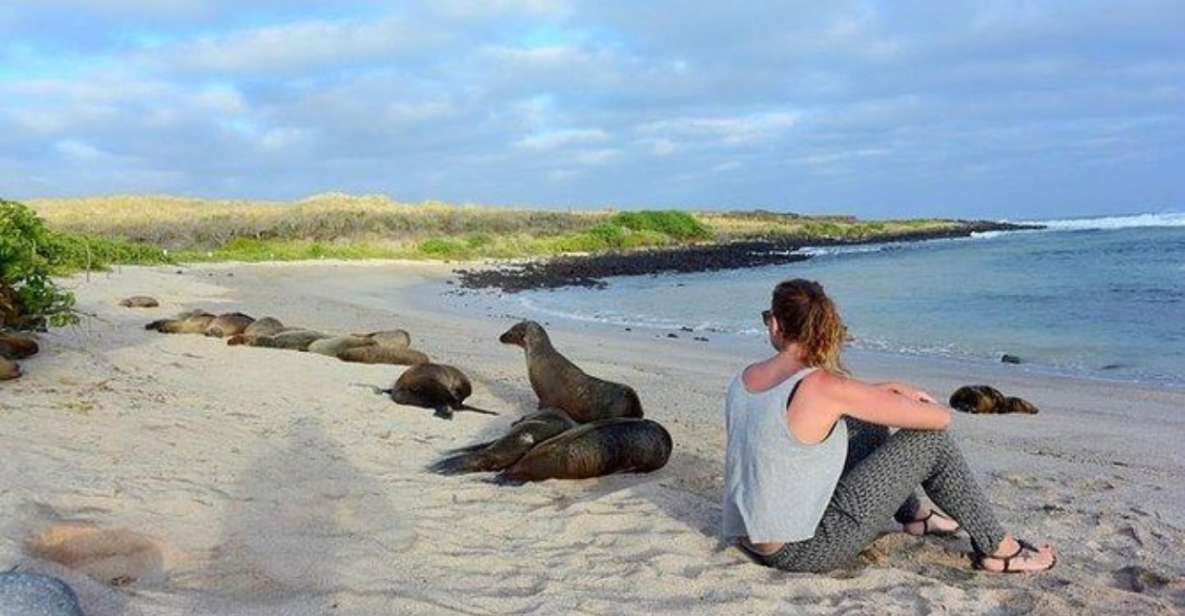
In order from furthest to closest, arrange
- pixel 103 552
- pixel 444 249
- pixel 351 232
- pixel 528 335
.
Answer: pixel 351 232
pixel 444 249
pixel 528 335
pixel 103 552

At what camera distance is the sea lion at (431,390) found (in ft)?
30.2

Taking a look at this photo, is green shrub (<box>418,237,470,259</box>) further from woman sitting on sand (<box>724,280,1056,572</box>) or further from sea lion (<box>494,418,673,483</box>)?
woman sitting on sand (<box>724,280,1056,572</box>)

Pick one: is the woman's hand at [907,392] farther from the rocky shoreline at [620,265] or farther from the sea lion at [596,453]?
the rocky shoreline at [620,265]

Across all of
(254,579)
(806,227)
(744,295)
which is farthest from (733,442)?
(806,227)

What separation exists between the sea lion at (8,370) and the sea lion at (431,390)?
305 cm

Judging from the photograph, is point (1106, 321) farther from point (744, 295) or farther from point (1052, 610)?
point (1052, 610)

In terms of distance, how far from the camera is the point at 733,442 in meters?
4.91

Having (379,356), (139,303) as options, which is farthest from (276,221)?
(379,356)

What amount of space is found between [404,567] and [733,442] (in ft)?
5.55

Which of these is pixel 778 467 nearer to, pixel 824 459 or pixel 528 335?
pixel 824 459

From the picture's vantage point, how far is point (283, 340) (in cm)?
1219

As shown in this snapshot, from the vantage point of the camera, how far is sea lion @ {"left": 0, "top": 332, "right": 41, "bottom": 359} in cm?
Answer: 870

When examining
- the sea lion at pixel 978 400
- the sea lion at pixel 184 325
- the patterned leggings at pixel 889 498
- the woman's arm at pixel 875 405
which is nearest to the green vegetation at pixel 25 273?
the sea lion at pixel 184 325

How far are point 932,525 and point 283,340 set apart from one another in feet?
29.0
